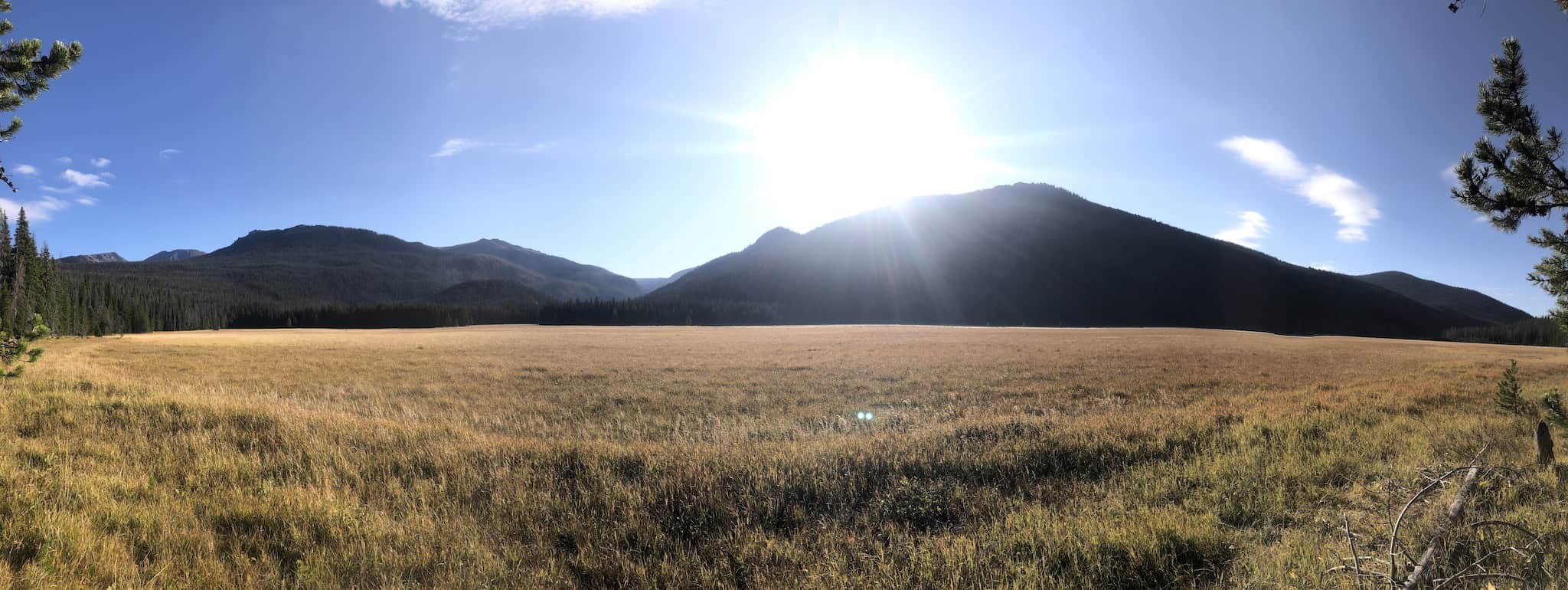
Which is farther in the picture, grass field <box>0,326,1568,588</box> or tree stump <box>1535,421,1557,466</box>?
tree stump <box>1535,421,1557,466</box>

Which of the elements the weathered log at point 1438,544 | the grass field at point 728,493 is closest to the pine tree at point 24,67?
the grass field at point 728,493

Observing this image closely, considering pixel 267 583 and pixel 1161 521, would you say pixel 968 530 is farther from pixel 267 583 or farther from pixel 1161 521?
pixel 267 583

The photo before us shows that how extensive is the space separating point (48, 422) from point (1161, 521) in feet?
58.4

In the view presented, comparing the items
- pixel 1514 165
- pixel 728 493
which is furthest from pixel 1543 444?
pixel 728 493

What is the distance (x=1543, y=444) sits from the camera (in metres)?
8.16

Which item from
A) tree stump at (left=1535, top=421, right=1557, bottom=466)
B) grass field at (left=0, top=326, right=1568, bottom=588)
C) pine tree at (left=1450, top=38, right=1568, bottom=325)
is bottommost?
grass field at (left=0, top=326, right=1568, bottom=588)

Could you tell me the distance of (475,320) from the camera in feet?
524

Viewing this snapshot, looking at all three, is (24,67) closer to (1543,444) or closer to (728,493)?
(728,493)

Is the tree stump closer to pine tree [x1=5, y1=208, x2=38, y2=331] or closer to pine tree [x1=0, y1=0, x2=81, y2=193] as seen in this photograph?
pine tree [x1=0, y1=0, x2=81, y2=193]

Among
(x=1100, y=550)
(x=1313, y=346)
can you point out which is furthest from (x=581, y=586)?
(x=1313, y=346)

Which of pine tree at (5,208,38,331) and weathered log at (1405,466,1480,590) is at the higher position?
pine tree at (5,208,38,331)

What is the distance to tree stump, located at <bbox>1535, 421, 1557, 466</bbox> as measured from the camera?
807 centimetres

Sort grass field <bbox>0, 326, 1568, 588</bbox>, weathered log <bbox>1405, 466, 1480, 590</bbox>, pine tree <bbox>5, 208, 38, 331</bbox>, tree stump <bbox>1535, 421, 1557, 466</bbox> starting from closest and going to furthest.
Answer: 1. weathered log <bbox>1405, 466, 1480, 590</bbox>
2. grass field <bbox>0, 326, 1568, 588</bbox>
3. tree stump <bbox>1535, 421, 1557, 466</bbox>
4. pine tree <bbox>5, 208, 38, 331</bbox>

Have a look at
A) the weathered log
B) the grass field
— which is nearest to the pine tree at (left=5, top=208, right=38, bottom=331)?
the grass field
